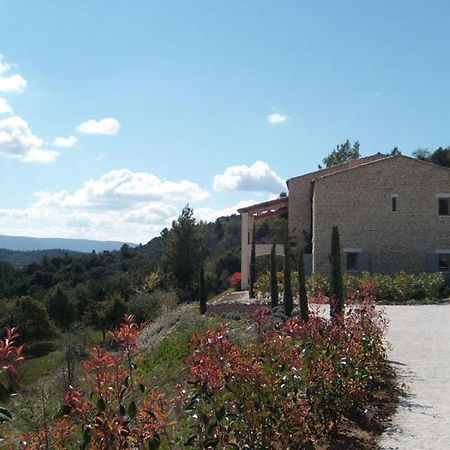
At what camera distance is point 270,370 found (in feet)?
18.6

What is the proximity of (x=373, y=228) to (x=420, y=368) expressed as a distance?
2109 centimetres

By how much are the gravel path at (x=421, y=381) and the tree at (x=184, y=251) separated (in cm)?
2469

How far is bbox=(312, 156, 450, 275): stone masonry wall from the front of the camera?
3120 centimetres

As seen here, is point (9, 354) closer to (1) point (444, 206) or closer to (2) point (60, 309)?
(1) point (444, 206)

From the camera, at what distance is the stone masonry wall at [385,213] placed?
102ft

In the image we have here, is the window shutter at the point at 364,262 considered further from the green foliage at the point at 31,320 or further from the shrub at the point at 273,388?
the shrub at the point at 273,388

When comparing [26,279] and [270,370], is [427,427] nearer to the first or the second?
[270,370]

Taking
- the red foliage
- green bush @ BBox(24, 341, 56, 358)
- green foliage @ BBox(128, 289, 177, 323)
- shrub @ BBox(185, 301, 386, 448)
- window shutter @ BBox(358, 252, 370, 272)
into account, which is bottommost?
green bush @ BBox(24, 341, 56, 358)

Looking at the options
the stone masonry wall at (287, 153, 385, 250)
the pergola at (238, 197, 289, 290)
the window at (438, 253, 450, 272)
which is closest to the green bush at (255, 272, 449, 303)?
the window at (438, 253, 450, 272)

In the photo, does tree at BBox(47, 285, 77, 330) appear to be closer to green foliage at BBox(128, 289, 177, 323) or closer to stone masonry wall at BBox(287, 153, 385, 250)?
green foliage at BBox(128, 289, 177, 323)

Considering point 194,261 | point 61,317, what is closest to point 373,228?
point 194,261

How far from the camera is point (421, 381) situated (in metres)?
9.89

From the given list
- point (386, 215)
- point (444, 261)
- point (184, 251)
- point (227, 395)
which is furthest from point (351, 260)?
point (227, 395)

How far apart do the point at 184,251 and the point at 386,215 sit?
16608mm
